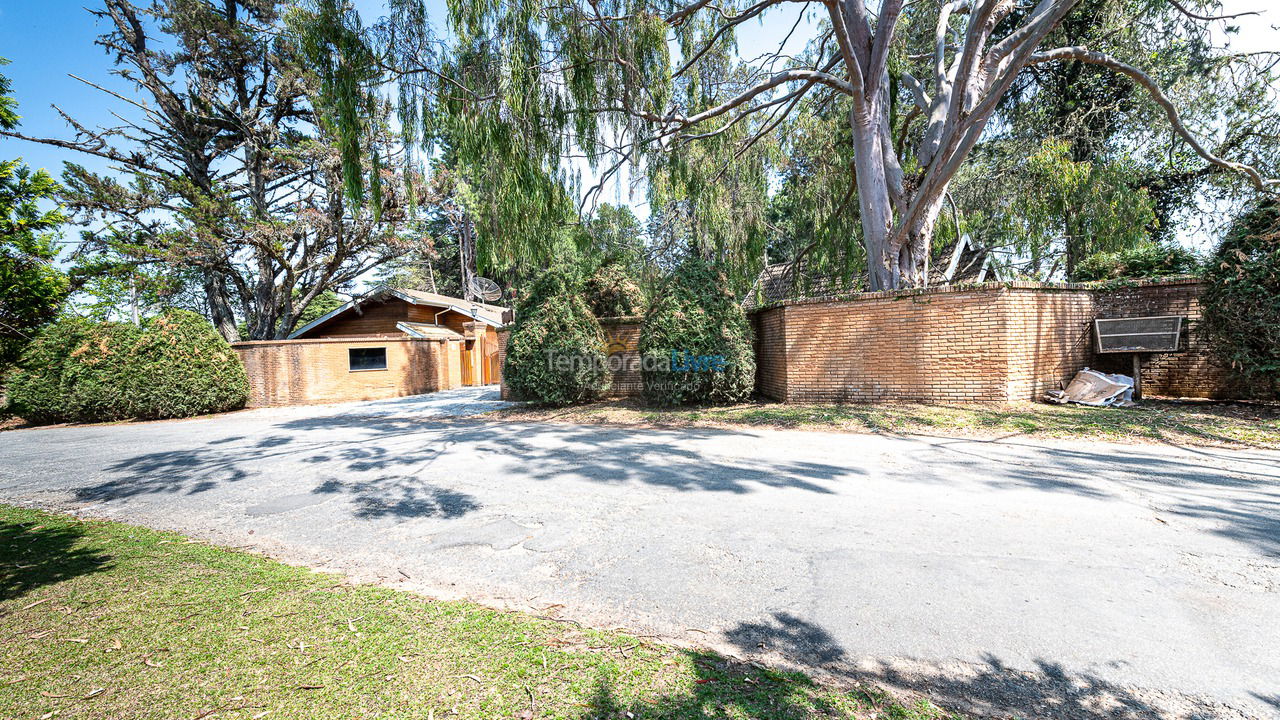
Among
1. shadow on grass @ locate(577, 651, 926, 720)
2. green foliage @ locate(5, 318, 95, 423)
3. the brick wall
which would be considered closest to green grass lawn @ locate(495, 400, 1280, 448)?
the brick wall

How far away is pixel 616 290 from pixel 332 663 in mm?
11420

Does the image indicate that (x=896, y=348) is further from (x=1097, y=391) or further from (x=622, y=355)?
(x=622, y=355)

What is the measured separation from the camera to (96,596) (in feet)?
9.43

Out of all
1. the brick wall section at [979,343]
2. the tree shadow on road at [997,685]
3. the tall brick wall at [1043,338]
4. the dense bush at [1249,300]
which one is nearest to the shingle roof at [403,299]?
the brick wall section at [979,343]

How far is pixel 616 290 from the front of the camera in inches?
518

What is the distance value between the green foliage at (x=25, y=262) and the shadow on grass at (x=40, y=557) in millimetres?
7669

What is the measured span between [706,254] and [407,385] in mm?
11929

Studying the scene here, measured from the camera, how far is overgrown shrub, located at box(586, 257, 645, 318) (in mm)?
13141

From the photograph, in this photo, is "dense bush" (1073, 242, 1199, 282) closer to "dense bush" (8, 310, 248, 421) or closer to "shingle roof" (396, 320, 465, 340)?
"shingle roof" (396, 320, 465, 340)

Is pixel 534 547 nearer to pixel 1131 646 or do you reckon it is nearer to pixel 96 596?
pixel 96 596

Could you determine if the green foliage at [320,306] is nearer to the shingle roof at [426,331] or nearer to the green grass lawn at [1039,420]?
the shingle roof at [426,331]

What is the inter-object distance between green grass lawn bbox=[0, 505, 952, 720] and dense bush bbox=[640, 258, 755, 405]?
8046 millimetres

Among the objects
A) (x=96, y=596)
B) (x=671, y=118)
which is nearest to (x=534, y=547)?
(x=96, y=596)

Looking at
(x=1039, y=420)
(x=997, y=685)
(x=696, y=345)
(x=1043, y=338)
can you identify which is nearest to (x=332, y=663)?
(x=997, y=685)
